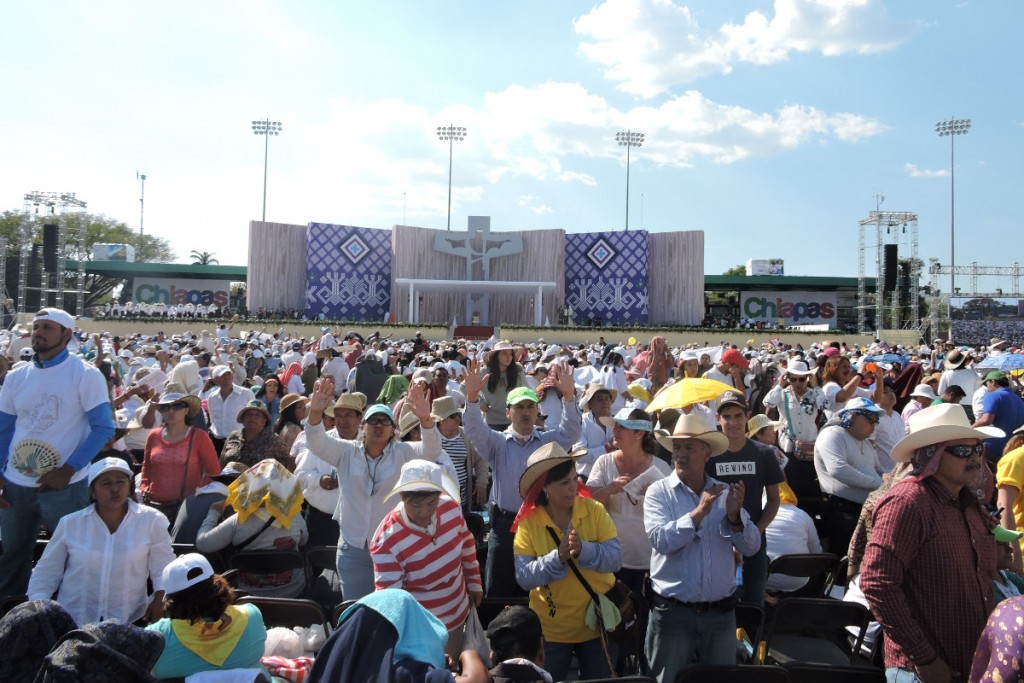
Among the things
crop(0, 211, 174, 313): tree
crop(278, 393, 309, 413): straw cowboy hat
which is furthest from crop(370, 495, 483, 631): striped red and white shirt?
crop(0, 211, 174, 313): tree

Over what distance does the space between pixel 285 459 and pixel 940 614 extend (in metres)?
4.49

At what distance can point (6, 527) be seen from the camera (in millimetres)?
4234

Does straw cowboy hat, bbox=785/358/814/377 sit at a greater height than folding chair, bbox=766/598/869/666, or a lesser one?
greater

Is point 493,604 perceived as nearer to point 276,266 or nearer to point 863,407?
point 863,407

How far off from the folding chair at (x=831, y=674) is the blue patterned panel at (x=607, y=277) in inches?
1670

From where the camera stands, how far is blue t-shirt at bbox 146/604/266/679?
2695mm

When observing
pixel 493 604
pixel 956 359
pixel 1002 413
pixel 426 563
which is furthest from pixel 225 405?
pixel 956 359

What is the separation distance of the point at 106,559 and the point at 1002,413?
23.5 feet

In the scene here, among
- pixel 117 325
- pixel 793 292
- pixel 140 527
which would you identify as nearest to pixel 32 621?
pixel 140 527

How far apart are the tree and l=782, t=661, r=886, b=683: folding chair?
165 feet

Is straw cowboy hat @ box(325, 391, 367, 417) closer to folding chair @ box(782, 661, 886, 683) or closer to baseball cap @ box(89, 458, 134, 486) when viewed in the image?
baseball cap @ box(89, 458, 134, 486)

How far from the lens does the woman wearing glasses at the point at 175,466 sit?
5141mm

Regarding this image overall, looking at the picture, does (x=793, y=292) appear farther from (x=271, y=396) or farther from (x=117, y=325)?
(x=271, y=396)

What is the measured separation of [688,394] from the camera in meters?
4.59
